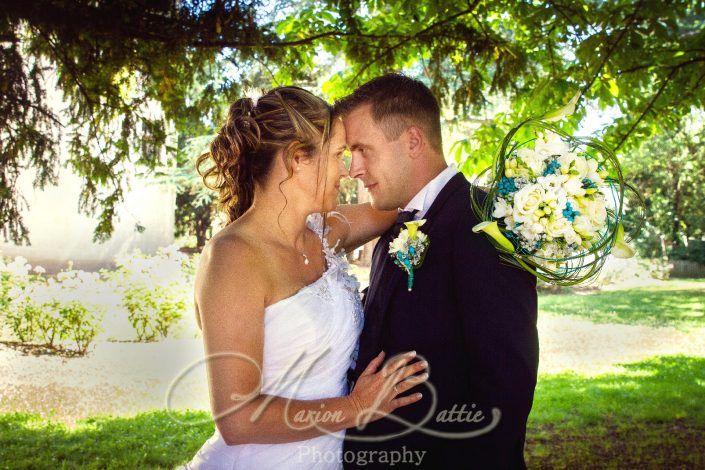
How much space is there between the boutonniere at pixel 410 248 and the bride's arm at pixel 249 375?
14.9 inches

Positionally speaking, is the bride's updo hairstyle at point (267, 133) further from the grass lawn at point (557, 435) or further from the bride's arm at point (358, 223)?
the grass lawn at point (557, 435)

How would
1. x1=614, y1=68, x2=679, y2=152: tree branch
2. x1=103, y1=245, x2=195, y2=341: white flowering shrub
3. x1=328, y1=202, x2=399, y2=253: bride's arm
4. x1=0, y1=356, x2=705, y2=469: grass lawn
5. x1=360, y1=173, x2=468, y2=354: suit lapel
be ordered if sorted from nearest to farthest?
x1=360, y1=173, x2=468, y2=354: suit lapel → x1=328, y1=202, x2=399, y2=253: bride's arm → x1=614, y1=68, x2=679, y2=152: tree branch → x1=0, y1=356, x2=705, y2=469: grass lawn → x1=103, y1=245, x2=195, y2=341: white flowering shrub

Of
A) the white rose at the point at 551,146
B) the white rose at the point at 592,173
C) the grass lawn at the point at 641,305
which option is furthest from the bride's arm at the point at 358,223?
the grass lawn at the point at 641,305

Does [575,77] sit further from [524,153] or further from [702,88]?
[524,153]

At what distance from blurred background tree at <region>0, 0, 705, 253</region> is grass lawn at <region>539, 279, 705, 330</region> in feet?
32.9

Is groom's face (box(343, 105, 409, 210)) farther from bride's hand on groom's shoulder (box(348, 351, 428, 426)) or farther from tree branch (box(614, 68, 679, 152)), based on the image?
tree branch (box(614, 68, 679, 152))

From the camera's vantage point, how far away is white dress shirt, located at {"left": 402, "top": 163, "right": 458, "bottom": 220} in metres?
2.88

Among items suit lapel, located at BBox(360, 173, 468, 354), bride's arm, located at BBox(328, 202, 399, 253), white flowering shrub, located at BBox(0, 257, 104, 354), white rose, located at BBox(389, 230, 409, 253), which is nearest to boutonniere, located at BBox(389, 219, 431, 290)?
white rose, located at BBox(389, 230, 409, 253)

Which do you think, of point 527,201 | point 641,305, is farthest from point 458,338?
point 641,305

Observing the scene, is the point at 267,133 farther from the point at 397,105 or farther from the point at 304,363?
the point at 304,363

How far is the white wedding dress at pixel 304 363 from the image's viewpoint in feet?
8.30

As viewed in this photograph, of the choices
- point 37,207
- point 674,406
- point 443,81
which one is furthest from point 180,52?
point 674,406

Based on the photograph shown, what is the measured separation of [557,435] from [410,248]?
→ 5228 millimetres

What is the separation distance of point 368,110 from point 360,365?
1.21 metres
